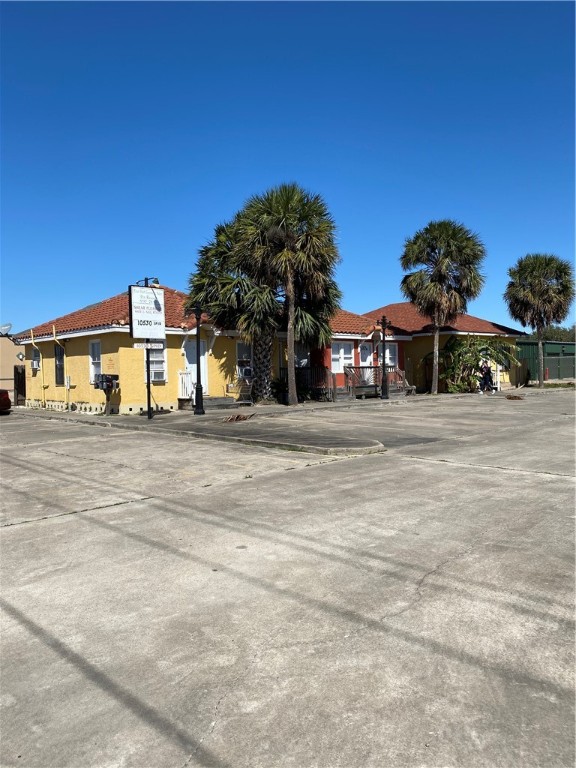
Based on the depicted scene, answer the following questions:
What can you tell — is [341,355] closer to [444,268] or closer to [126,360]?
[444,268]

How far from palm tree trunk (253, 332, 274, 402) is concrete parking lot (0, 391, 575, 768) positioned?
14630mm

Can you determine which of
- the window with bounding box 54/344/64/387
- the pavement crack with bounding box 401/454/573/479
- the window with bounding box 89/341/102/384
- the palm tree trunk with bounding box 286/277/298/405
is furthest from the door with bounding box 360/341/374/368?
the pavement crack with bounding box 401/454/573/479

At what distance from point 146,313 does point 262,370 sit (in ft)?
19.5

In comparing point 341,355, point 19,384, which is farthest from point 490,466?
point 19,384

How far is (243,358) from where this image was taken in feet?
82.3

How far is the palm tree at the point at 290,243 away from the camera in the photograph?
21.6 m

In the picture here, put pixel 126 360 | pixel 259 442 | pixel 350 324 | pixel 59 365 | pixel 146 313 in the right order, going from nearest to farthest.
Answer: pixel 259 442 → pixel 146 313 → pixel 126 360 → pixel 59 365 → pixel 350 324

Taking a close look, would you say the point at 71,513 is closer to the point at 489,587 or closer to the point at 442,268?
the point at 489,587

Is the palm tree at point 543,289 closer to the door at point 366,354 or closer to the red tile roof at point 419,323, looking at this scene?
the red tile roof at point 419,323

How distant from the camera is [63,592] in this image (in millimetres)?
4602

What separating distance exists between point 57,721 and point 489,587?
3130mm

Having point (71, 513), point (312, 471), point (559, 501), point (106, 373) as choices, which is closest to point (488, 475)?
point (559, 501)

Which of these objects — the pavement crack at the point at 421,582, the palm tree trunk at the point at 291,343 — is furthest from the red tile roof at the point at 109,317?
the pavement crack at the point at 421,582

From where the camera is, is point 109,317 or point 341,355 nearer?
point 109,317
